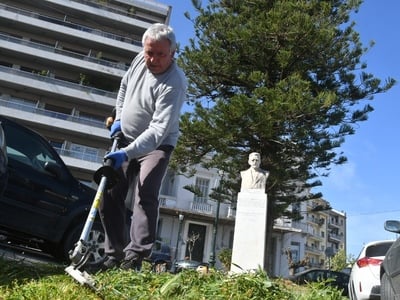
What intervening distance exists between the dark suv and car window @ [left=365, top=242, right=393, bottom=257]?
13.6ft

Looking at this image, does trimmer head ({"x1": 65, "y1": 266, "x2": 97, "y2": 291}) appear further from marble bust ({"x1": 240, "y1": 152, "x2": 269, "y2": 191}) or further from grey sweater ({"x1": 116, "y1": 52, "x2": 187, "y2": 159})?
marble bust ({"x1": 240, "y1": 152, "x2": 269, "y2": 191})

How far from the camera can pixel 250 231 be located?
9.29m

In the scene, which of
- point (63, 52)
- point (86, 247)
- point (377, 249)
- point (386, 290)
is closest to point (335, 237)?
point (63, 52)

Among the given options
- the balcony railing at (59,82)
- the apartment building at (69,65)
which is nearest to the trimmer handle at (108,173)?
the apartment building at (69,65)

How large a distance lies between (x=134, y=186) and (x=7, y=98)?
117 feet

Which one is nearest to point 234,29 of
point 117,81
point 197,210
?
point 197,210

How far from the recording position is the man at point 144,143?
9.82ft

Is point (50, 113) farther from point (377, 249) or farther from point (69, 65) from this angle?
point (377, 249)

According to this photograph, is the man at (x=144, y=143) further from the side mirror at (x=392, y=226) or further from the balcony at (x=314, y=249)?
the balcony at (x=314, y=249)

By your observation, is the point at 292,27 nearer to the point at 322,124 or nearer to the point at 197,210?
the point at 322,124

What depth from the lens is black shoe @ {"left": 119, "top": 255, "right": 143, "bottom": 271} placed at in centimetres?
288

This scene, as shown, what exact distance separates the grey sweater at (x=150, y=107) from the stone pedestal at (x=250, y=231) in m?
6.29

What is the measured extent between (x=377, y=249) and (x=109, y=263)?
201 inches

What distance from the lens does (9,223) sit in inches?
184
